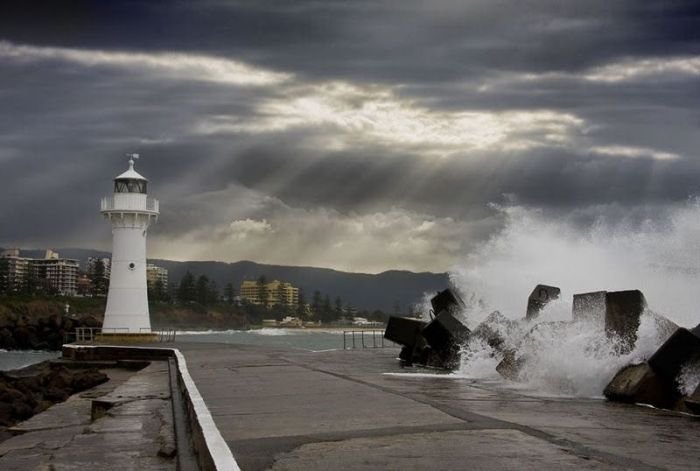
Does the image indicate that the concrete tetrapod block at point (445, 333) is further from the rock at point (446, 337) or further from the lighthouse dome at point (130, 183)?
the lighthouse dome at point (130, 183)

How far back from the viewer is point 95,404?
41.9 ft

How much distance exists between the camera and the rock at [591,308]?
1295cm

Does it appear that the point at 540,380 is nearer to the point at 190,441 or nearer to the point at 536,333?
the point at 536,333

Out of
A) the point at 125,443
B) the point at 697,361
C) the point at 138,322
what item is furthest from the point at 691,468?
the point at 138,322

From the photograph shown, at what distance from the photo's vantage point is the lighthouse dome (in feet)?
159

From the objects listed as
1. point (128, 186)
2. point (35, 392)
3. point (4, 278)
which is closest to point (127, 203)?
point (128, 186)

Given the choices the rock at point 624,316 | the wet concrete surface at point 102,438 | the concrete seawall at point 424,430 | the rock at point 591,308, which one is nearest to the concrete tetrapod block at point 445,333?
the rock at point 591,308

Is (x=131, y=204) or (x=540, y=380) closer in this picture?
(x=540, y=380)

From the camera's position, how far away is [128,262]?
4769cm

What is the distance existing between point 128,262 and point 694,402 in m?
A: 42.0

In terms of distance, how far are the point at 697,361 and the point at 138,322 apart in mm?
41036

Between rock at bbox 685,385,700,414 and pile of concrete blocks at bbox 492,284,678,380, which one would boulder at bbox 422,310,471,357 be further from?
rock at bbox 685,385,700,414

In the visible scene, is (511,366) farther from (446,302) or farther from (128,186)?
(128,186)

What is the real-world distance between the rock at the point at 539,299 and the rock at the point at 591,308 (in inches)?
137
